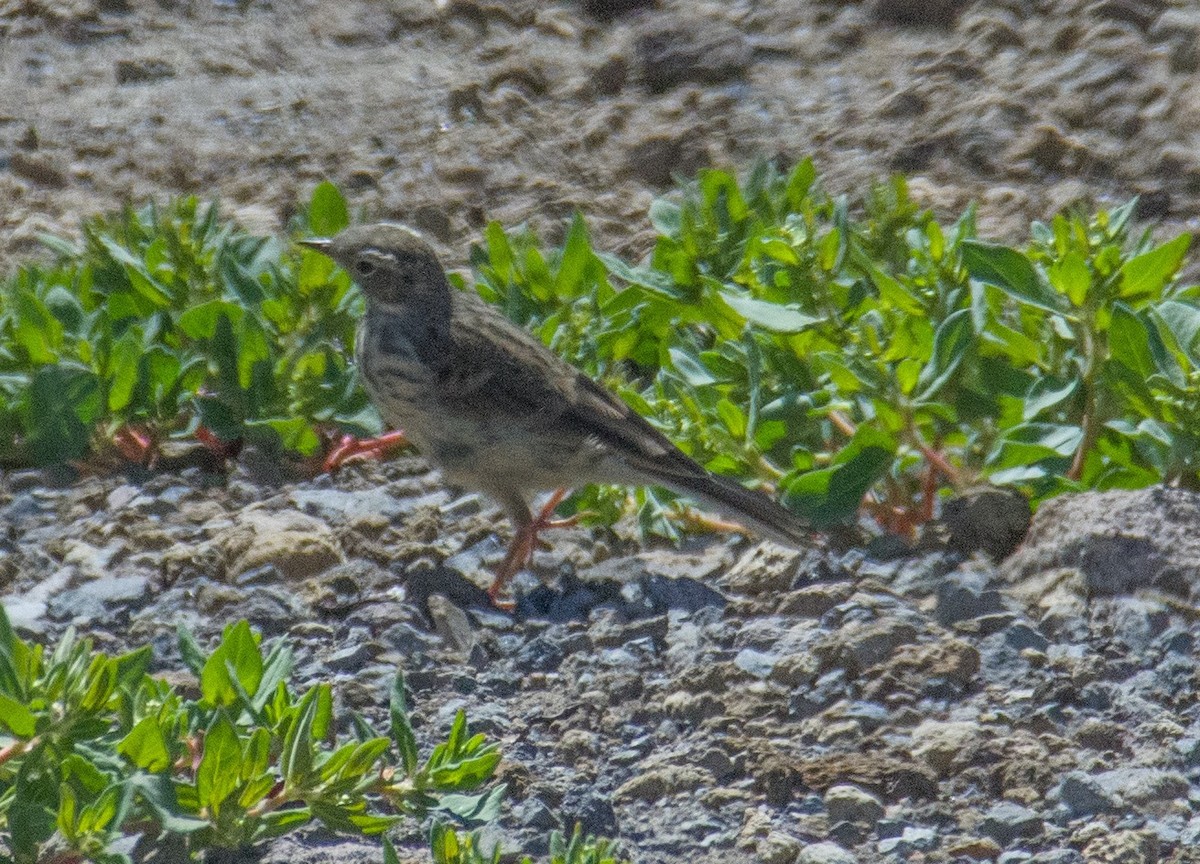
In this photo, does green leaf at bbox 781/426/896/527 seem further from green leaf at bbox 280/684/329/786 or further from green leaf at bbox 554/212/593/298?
green leaf at bbox 280/684/329/786

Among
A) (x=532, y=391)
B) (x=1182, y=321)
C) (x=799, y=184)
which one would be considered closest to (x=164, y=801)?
(x=532, y=391)

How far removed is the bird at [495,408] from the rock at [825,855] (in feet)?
4.82

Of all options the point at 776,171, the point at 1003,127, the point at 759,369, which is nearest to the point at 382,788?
the point at 759,369

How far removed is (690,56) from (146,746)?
15.1 ft

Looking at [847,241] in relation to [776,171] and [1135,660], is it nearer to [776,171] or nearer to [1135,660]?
[776,171]

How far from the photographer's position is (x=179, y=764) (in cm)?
340

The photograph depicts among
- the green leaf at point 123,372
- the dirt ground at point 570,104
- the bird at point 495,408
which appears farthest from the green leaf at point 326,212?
the green leaf at point 123,372

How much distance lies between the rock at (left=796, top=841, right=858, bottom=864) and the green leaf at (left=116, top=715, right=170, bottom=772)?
Result: 44.6 inches

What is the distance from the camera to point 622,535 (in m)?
5.32

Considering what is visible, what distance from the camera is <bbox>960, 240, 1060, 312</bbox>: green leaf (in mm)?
5012

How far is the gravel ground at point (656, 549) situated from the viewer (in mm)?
3787

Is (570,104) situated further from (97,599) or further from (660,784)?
(660,784)

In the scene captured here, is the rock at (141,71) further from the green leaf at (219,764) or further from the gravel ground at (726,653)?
the green leaf at (219,764)

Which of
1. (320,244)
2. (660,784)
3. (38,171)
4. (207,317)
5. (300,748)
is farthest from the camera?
(38,171)
